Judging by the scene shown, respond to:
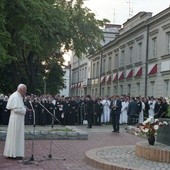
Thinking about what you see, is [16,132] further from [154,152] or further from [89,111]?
[89,111]

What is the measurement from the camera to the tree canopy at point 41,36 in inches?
891

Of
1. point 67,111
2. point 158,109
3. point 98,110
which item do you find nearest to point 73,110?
Answer: point 67,111

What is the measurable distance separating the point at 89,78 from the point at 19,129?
51.0 meters

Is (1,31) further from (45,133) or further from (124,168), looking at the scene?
(124,168)

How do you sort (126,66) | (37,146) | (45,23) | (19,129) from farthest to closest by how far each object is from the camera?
(126,66) < (45,23) < (37,146) < (19,129)

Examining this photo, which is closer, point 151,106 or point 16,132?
point 16,132

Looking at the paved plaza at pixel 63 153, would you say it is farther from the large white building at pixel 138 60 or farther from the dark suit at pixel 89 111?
the large white building at pixel 138 60

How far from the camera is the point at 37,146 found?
585 inches

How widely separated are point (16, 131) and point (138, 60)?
29222 millimetres

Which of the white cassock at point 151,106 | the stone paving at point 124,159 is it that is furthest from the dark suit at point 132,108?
the stone paving at point 124,159

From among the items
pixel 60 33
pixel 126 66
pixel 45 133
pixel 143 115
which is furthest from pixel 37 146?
pixel 126 66

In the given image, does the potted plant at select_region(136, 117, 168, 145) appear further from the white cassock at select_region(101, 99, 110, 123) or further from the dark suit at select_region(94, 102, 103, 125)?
the white cassock at select_region(101, 99, 110, 123)

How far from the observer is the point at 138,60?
40.2 metres

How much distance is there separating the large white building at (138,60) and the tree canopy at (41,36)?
4193 millimetres
